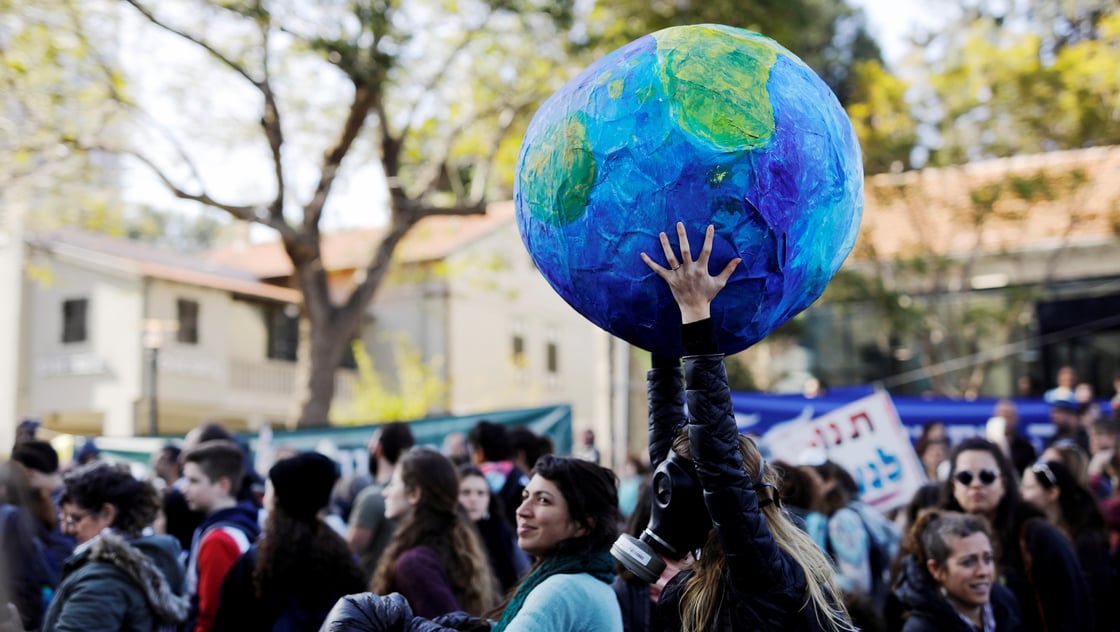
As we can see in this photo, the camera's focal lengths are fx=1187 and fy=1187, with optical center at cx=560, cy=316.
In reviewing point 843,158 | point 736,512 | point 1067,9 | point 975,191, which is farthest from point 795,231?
point 1067,9

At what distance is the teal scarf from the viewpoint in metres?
3.49

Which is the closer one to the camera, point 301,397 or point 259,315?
point 301,397

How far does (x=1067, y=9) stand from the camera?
83.6ft

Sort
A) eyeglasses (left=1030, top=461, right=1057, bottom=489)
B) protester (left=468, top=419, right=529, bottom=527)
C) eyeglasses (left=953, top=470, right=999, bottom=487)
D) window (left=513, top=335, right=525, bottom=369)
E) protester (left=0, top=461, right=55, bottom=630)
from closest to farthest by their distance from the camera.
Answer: protester (left=0, top=461, right=55, bottom=630) < eyeglasses (left=953, top=470, right=999, bottom=487) < eyeglasses (left=1030, top=461, right=1057, bottom=489) < protester (left=468, top=419, right=529, bottom=527) < window (left=513, top=335, right=525, bottom=369)

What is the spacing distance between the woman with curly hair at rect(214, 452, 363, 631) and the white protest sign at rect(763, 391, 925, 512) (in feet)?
13.2

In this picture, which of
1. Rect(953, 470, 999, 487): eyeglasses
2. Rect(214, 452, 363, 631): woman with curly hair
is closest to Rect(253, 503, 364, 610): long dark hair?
Rect(214, 452, 363, 631): woman with curly hair

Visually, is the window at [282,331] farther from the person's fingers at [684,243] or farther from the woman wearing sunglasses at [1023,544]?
the person's fingers at [684,243]

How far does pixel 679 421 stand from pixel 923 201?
20.2 m

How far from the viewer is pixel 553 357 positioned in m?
39.1

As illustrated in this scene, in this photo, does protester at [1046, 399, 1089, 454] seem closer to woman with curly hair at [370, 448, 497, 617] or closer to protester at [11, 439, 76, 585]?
woman with curly hair at [370, 448, 497, 617]

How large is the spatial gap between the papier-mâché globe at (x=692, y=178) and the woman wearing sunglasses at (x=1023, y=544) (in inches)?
104

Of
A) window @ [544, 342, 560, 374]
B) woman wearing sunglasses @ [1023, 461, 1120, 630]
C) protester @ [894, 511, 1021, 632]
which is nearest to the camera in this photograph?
protester @ [894, 511, 1021, 632]

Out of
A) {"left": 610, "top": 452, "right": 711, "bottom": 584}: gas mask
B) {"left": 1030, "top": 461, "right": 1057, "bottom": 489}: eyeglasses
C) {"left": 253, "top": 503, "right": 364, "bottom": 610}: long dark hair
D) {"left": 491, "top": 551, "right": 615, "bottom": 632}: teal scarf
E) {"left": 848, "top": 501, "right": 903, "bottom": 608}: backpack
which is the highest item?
{"left": 610, "top": 452, "right": 711, "bottom": 584}: gas mask

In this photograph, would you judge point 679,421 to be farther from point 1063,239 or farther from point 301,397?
point 1063,239
